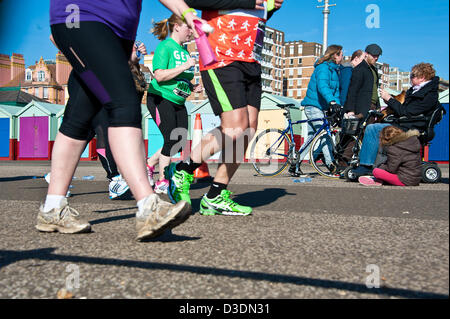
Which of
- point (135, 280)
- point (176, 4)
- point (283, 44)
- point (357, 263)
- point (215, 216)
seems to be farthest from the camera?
point (283, 44)

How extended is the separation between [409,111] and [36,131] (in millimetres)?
24545

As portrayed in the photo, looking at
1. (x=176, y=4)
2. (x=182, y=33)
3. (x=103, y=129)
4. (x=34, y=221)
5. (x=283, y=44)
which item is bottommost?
(x=34, y=221)

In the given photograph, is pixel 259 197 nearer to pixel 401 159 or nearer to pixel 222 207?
pixel 222 207

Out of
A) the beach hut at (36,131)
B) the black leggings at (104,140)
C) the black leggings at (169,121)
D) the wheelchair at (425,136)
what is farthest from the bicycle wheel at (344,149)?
the beach hut at (36,131)

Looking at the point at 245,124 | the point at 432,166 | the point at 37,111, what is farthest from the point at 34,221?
the point at 37,111

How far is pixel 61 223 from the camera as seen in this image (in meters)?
2.53

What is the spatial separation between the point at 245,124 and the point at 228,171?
1.28 ft

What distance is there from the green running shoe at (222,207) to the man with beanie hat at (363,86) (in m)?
4.96

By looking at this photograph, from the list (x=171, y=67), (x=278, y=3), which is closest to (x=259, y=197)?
(x=171, y=67)

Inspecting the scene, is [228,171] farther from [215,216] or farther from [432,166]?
[432,166]

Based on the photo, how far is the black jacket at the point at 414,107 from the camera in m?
6.61

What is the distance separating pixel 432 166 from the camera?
722 centimetres

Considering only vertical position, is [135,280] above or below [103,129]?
below

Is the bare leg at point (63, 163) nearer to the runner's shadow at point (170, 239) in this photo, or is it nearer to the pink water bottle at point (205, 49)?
the runner's shadow at point (170, 239)
